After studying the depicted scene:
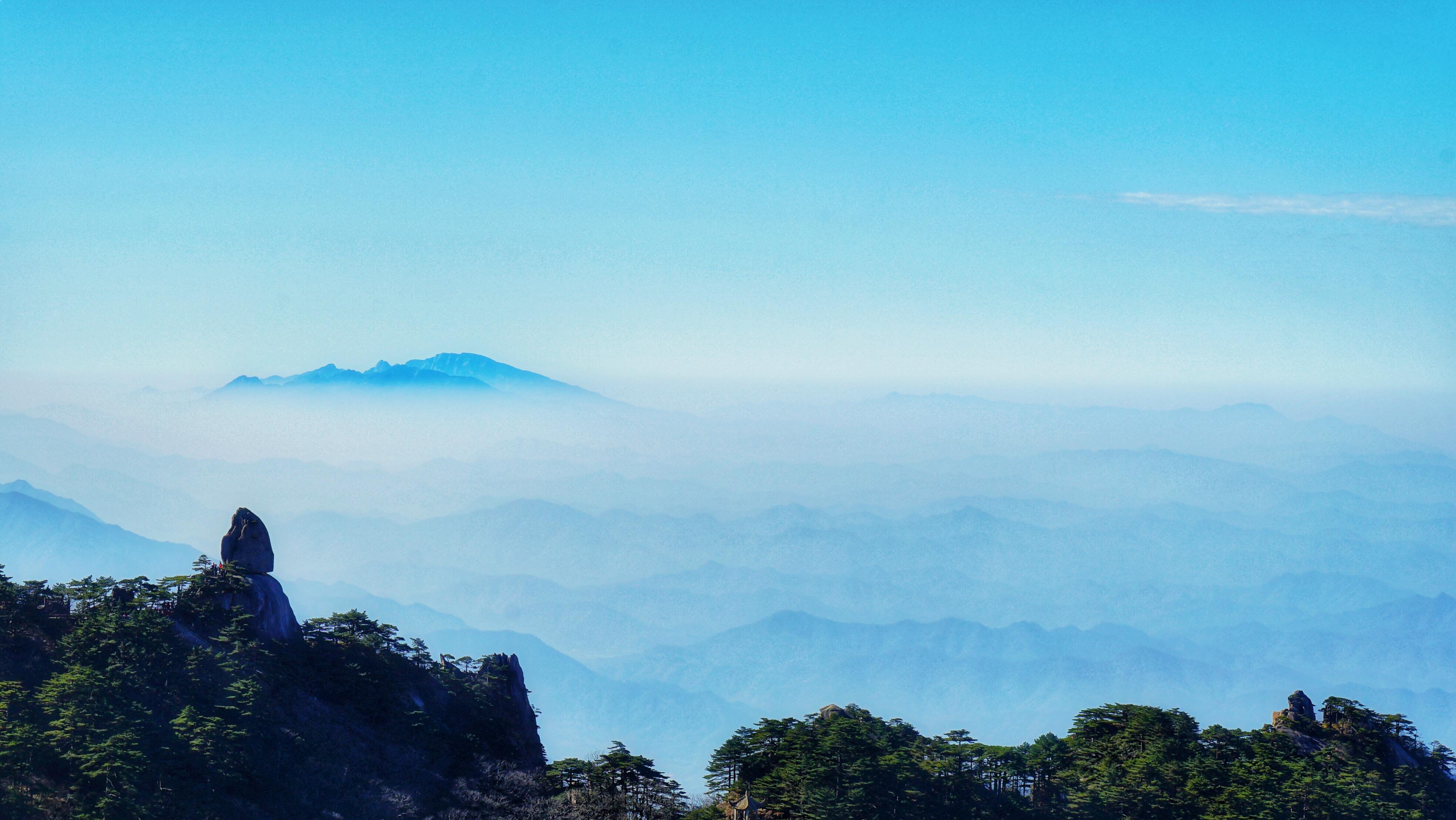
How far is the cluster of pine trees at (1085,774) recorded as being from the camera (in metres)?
41.1

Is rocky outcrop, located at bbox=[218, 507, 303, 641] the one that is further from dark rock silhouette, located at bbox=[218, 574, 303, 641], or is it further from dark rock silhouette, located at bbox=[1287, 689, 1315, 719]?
dark rock silhouette, located at bbox=[1287, 689, 1315, 719]

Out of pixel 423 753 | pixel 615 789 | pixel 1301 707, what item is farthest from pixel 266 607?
pixel 1301 707

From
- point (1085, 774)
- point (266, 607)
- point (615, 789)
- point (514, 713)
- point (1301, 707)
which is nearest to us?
point (615, 789)

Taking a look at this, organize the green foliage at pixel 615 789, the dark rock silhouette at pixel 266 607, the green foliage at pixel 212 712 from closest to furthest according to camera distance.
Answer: the green foliage at pixel 212 712
the green foliage at pixel 615 789
the dark rock silhouette at pixel 266 607

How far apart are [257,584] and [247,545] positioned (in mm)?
2240

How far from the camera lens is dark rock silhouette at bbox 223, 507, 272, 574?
152 feet

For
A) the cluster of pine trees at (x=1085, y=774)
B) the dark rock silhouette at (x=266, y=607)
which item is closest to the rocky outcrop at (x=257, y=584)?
the dark rock silhouette at (x=266, y=607)

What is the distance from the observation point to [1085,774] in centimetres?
4544

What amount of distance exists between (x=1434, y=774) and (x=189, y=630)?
58.3 metres

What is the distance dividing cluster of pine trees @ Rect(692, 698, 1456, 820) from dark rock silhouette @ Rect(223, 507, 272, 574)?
76.2ft

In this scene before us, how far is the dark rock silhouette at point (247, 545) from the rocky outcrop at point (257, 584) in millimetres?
17

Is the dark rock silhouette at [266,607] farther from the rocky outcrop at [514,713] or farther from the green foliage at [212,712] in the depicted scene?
the rocky outcrop at [514,713]

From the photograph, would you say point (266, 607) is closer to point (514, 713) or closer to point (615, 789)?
point (514, 713)

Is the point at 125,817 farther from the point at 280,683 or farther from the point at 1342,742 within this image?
the point at 1342,742
